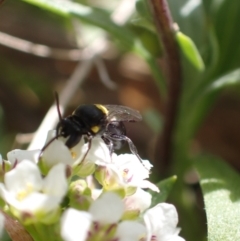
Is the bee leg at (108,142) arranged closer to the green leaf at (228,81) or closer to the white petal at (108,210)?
the white petal at (108,210)

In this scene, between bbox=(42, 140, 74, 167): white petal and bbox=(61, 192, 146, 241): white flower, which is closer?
bbox=(61, 192, 146, 241): white flower

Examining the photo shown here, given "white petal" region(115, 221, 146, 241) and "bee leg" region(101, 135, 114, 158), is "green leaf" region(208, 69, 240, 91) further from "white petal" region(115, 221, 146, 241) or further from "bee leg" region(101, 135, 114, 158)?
"white petal" region(115, 221, 146, 241)

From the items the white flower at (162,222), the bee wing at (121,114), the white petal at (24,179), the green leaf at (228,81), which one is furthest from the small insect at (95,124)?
the green leaf at (228,81)

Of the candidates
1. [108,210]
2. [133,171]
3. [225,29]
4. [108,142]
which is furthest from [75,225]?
[225,29]

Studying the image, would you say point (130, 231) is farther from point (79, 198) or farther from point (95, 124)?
point (95, 124)

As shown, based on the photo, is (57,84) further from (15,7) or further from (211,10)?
(211,10)

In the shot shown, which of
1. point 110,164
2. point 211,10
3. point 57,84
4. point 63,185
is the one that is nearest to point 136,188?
point 110,164

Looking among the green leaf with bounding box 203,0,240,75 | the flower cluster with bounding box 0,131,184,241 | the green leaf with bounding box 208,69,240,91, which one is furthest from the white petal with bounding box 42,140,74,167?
the green leaf with bounding box 203,0,240,75
